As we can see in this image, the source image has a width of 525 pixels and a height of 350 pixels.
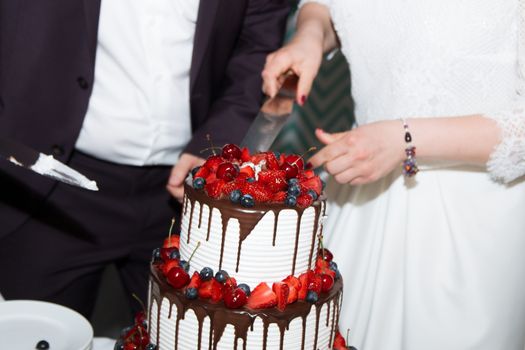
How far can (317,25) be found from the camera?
1.79 meters

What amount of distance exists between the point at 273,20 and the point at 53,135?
80 cm

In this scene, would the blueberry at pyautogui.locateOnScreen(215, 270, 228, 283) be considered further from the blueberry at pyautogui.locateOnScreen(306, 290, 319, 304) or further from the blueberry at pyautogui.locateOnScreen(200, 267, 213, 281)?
the blueberry at pyautogui.locateOnScreen(306, 290, 319, 304)

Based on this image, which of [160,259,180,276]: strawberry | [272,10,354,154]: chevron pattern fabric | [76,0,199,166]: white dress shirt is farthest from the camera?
[272,10,354,154]: chevron pattern fabric

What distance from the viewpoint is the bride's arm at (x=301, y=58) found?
160 centimetres

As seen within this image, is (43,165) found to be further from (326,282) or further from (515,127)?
(515,127)

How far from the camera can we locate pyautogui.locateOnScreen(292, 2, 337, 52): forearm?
5.71ft

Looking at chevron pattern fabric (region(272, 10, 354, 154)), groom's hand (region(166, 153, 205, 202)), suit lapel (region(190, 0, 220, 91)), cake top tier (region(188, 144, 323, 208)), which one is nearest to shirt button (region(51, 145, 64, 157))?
groom's hand (region(166, 153, 205, 202))

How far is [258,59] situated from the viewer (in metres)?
2.03

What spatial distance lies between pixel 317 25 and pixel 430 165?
0.51 m

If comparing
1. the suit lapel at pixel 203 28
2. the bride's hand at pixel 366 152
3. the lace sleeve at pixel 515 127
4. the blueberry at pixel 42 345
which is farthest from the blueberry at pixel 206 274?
the suit lapel at pixel 203 28

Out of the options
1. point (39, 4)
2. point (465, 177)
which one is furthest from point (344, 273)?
point (39, 4)

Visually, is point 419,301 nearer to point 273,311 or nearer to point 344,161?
point 344,161

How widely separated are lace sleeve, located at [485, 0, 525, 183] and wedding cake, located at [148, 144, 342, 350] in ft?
1.70

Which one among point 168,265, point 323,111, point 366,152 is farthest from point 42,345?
point 323,111
